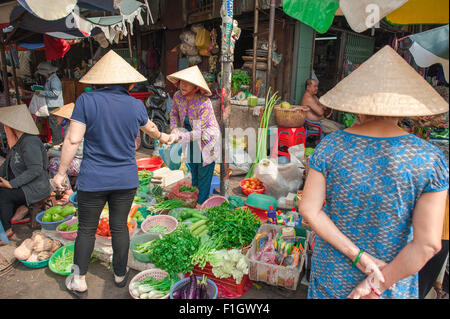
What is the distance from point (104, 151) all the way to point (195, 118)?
4.82 ft

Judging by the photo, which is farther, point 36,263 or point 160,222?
point 160,222

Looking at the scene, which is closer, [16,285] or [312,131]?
[16,285]

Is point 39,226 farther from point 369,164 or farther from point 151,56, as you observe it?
point 151,56

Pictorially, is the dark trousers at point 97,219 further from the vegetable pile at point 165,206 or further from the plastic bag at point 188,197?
the plastic bag at point 188,197

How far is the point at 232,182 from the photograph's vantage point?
551 cm

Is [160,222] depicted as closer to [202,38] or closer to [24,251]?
[24,251]

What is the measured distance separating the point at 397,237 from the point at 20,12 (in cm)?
479

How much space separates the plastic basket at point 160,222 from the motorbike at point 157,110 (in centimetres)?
396

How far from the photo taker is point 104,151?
7.97 feet

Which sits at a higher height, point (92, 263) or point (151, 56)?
point (151, 56)

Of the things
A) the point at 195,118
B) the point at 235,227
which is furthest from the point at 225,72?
the point at 235,227

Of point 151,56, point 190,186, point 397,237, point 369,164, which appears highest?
point 151,56

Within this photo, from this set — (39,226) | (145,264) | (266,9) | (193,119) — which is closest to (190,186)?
(193,119)

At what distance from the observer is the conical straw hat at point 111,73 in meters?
2.45
